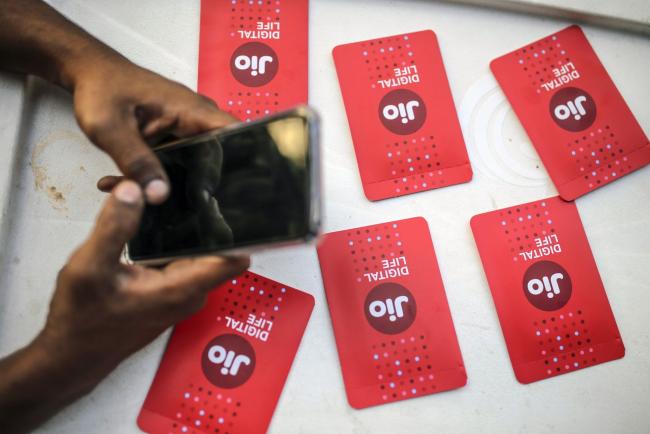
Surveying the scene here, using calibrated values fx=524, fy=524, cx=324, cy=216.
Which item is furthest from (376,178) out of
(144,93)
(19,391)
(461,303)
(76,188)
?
(19,391)

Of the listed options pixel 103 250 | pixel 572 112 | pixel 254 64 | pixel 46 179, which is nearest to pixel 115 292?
pixel 103 250

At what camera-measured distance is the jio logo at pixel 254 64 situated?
816mm

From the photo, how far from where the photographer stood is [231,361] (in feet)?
2.46

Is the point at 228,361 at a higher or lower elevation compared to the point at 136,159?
lower

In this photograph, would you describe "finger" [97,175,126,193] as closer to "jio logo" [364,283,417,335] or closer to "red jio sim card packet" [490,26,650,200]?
"jio logo" [364,283,417,335]

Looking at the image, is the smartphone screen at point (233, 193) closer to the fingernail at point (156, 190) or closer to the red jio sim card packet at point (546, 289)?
the fingernail at point (156, 190)

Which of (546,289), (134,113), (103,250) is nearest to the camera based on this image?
(103,250)

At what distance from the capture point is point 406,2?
863mm

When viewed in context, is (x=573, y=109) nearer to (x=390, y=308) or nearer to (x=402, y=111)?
(x=402, y=111)

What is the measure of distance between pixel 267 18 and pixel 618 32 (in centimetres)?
58

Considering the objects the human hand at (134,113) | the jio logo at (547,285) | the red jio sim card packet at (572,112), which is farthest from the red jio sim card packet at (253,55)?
the jio logo at (547,285)

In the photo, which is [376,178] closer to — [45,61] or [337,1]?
[337,1]

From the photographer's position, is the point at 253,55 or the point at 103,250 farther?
the point at 253,55

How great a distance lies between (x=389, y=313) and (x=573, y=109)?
17.1 inches
